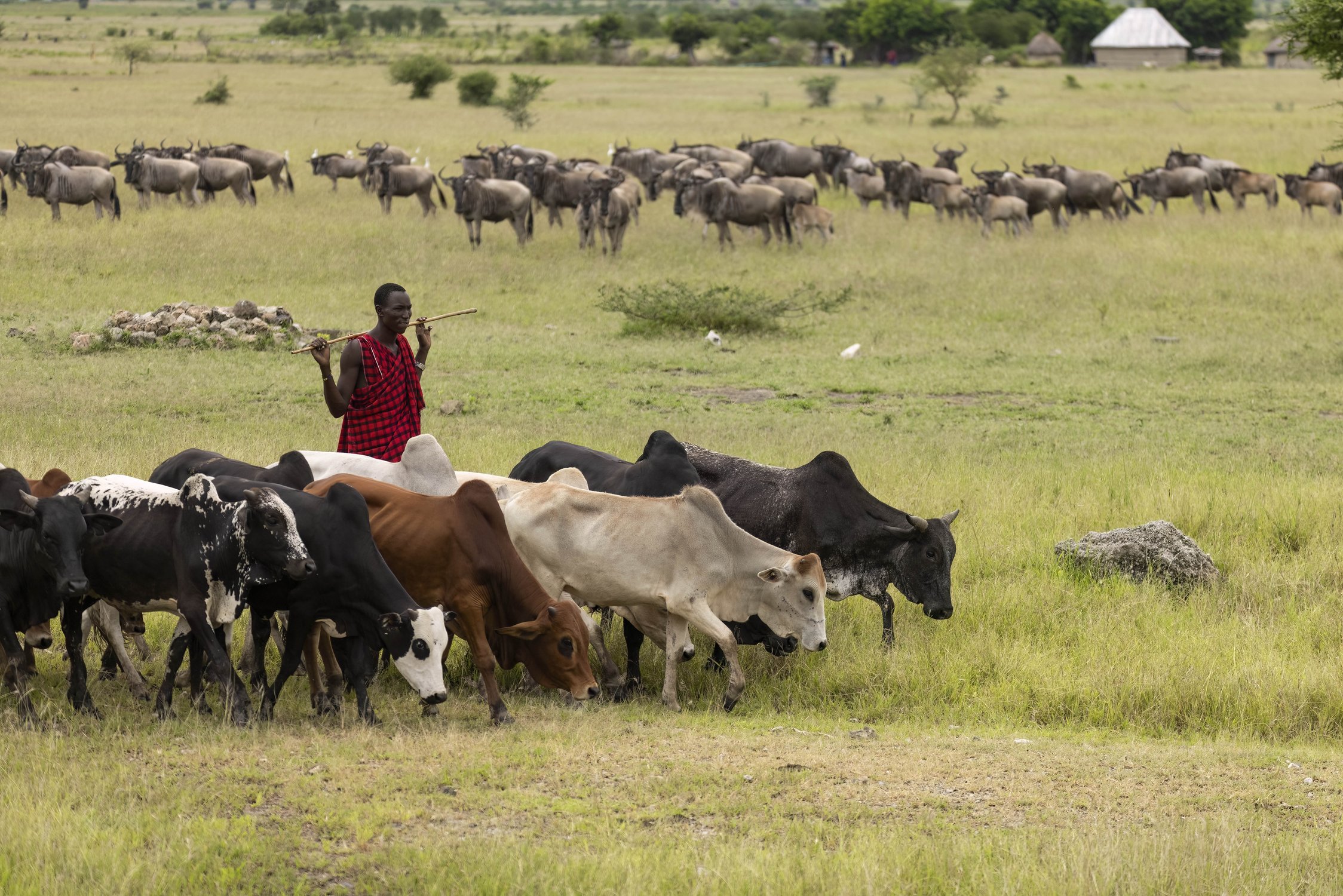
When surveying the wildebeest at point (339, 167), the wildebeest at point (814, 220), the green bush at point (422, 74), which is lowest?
the wildebeest at point (814, 220)

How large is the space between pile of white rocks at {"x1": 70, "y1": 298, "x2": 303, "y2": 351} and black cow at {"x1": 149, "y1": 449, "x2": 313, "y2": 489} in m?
9.58

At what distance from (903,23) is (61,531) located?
9301 cm

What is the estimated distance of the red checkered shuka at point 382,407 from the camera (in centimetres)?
918

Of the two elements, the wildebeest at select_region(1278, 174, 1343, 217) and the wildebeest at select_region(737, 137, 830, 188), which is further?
the wildebeest at select_region(737, 137, 830, 188)

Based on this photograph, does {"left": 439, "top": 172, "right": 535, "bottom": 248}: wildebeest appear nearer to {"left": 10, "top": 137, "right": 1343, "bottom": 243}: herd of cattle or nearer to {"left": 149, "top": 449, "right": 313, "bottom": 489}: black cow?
{"left": 10, "top": 137, "right": 1343, "bottom": 243}: herd of cattle

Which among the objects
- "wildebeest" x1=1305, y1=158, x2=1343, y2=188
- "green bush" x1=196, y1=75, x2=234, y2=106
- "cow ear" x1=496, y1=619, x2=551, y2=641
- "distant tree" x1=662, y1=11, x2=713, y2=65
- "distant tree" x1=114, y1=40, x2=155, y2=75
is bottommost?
"cow ear" x1=496, y1=619, x2=551, y2=641

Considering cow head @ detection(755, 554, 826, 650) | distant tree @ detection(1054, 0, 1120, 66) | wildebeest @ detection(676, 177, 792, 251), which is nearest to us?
cow head @ detection(755, 554, 826, 650)

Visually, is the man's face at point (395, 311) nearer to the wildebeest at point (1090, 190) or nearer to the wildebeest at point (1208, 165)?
the wildebeest at point (1090, 190)

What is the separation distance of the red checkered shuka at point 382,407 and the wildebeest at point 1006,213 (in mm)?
20939

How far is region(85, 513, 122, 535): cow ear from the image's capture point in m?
6.96

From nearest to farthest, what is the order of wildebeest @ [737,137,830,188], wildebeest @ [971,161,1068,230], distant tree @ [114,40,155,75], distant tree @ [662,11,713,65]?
1. wildebeest @ [971,161,1068,230]
2. wildebeest @ [737,137,830,188]
3. distant tree @ [114,40,155,75]
4. distant tree @ [662,11,713,65]

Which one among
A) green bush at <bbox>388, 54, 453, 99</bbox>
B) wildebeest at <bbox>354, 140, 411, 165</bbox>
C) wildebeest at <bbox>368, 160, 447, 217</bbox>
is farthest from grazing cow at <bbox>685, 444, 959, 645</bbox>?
green bush at <bbox>388, 54, 453, 99</bbox>

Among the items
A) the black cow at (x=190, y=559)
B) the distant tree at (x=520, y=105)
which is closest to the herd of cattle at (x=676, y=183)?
the distant tree at (x=520, y=105)

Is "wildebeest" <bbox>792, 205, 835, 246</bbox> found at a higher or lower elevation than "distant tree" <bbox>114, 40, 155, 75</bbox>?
lower
